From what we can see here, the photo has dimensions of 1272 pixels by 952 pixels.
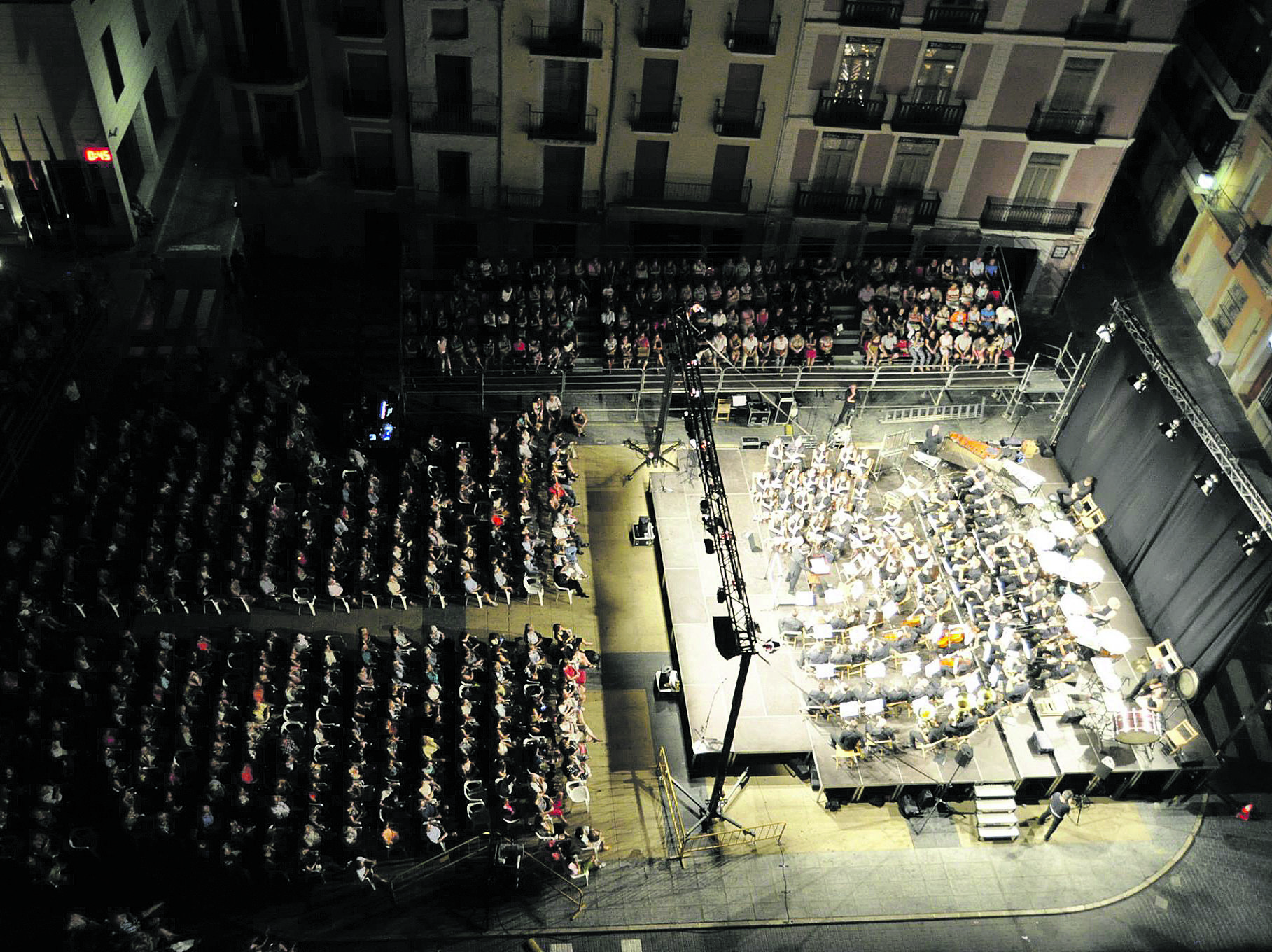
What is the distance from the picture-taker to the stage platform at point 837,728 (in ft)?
104

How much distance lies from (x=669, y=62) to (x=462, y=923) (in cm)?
2621

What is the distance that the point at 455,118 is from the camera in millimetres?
40469

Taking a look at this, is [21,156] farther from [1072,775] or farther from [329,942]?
[1072,775]

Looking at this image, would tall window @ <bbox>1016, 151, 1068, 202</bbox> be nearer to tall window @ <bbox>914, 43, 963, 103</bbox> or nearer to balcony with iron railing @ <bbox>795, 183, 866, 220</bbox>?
tall window @ <bbox>914, 43, 963, 103</bbox>

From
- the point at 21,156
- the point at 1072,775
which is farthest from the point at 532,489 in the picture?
the point at 21,156

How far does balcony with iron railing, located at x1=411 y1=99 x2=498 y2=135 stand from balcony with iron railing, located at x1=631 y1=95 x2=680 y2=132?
14.9 feet

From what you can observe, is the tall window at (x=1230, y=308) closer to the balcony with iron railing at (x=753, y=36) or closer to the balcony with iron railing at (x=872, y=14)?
the balcony with iron railing at (x=872, y=14)

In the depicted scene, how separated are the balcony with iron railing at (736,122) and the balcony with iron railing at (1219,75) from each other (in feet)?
53.4

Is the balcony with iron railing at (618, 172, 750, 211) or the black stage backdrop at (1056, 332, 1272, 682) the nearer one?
the black stage backdrop at (1056, 332, 1272, 682)

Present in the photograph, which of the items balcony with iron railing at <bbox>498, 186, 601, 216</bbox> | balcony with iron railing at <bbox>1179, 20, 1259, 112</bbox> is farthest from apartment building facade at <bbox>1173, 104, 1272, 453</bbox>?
balcony with iron railing at <bbox>498, 186, 601, 216</bbox>

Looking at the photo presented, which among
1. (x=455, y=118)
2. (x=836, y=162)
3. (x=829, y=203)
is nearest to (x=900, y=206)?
(x=829, y=203)

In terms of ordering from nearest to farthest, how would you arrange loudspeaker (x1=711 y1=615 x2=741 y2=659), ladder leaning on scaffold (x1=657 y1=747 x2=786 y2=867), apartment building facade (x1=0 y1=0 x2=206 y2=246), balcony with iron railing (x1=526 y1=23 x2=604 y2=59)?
1. loudspeaker (x1=711 y1=615 x2=741 y2=659)
2. ladder leaning on scaffold (x1=657 y1=747 x2=786 y2=867)
3. balcony with iron railing (x1=526 y1=23 x2=604 y2=59)
4. apartment building facade (x1=0 y1=0 x2=206 y2=246)

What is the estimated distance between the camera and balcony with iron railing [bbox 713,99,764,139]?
133ft

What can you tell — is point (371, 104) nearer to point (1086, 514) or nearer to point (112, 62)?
point (112, 62)
